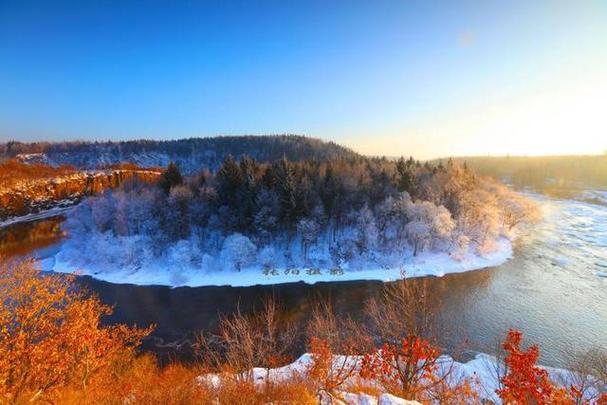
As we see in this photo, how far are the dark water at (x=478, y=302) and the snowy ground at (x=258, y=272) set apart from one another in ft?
4.81

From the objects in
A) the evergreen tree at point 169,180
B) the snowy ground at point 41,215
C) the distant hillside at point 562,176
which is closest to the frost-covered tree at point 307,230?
the evergreen tree at point 169,180

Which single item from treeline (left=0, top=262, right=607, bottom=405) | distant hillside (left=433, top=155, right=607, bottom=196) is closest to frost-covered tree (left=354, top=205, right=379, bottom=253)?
treeline (left=0, top=262, right=607, bottom=405)

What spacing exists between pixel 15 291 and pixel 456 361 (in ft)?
78.4

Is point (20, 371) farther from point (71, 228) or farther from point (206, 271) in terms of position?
point (71, 228)

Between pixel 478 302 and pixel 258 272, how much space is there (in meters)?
24.8

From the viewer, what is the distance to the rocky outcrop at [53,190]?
80.9 meters

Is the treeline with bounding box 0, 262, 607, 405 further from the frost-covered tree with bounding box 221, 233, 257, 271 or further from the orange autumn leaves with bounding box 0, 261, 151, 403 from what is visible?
the frost-covered tree with bounding box 221, 233, 257, 271

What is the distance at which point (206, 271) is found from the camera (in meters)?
42.6

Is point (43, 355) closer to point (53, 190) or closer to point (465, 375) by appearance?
point (465, 375)

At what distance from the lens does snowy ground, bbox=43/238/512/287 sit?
134 ft

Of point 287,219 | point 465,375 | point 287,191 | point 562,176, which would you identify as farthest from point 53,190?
point 562,176

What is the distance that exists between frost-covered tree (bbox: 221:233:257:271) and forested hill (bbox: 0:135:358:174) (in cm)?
8126

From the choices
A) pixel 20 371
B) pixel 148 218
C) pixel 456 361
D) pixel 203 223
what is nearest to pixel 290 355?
pixel 456 361

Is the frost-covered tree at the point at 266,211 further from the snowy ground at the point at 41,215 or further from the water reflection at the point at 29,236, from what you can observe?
the snowy ground at the point at 41,215
